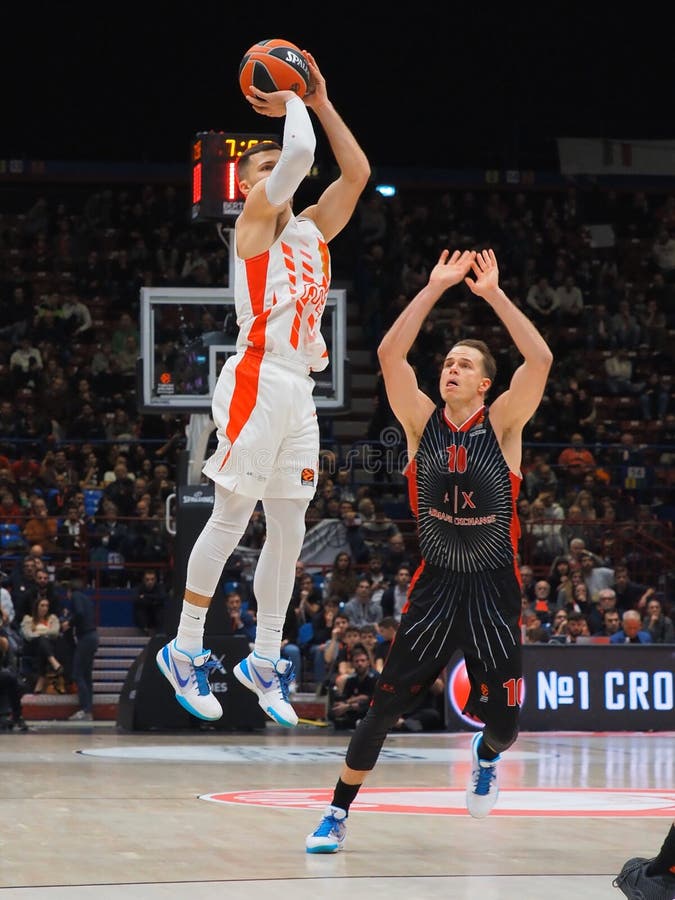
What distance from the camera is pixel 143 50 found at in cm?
2644

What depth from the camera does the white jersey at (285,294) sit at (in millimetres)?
6336

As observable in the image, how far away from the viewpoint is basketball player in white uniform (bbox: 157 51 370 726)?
6316mm

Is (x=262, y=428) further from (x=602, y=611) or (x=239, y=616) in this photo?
(x=602, y=611)

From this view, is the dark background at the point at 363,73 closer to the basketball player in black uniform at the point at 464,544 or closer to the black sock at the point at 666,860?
the basketball player in black uniform at the point at 464,544

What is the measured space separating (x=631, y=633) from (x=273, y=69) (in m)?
11.1

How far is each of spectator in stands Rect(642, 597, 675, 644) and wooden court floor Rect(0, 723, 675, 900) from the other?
3876 mm

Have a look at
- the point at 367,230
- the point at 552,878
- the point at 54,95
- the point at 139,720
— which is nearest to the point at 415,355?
the point at 367,230

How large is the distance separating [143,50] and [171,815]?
67.3 ft

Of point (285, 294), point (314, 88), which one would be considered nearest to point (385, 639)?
point (285, 294)

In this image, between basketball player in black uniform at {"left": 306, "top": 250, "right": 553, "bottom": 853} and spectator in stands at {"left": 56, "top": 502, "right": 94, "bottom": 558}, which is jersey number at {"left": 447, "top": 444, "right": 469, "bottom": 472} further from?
spectator in stands at {"left": 56, "top": 502, "right": 94, "bottom": 558}

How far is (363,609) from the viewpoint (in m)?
17.4

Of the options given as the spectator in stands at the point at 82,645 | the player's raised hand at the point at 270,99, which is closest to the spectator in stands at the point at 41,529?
the spectator in stands at the point at 82,645

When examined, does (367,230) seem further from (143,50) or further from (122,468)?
(122,468)

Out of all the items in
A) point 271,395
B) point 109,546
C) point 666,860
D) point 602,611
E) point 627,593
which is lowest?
point 602,611
